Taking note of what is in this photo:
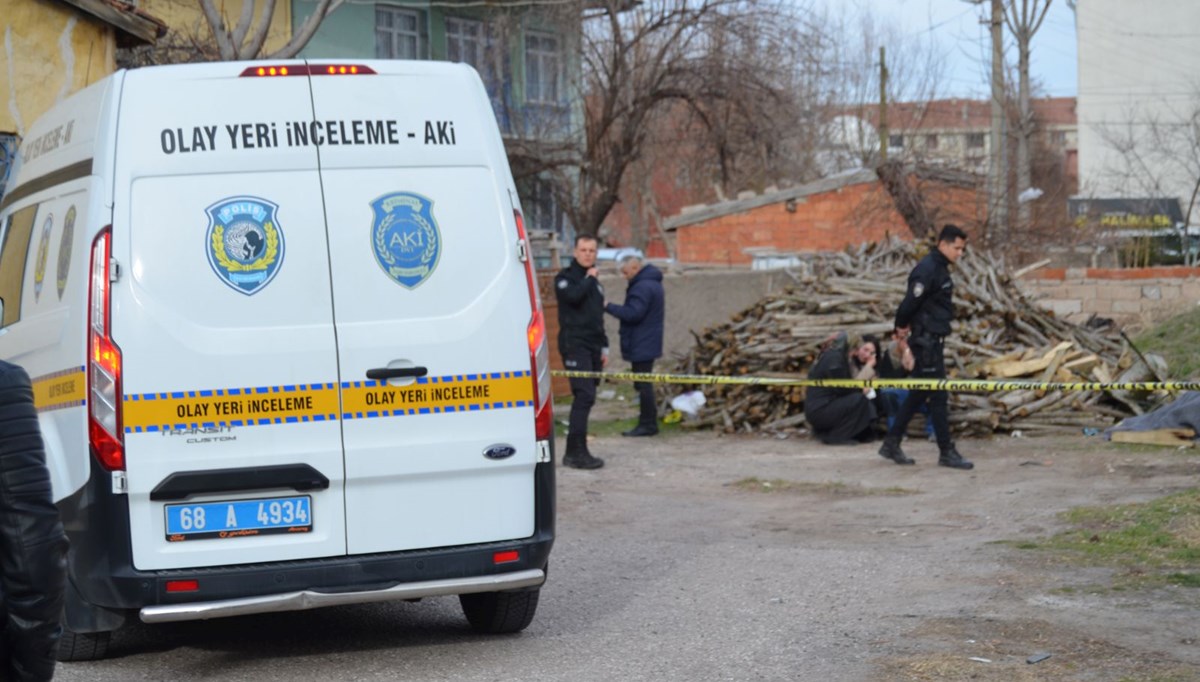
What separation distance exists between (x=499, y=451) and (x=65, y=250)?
1953mm

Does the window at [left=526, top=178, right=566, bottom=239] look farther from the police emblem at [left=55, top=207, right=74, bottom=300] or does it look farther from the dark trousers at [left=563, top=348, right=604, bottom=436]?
the police emblem at [left=55, top=207, right=74, bottom=300]

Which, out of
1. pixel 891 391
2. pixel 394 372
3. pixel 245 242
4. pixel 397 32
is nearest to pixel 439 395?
pixel 394 372

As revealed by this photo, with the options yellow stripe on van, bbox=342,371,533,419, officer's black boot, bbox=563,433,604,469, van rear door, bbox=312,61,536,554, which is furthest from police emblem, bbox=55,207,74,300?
officer's black boot, bbox=563,433,604,469

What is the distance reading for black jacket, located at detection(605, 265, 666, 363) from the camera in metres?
14.9

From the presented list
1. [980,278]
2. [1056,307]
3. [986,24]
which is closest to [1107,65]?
[986,24]

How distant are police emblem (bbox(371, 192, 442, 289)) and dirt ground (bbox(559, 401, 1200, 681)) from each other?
2436 mm

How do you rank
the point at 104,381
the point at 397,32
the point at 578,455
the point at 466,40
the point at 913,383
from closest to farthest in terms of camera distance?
the point at 104,381
the point at 913,383
the point at 578,455
the point at 397,32
the point at 466,40

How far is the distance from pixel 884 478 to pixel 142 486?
718 centimetres

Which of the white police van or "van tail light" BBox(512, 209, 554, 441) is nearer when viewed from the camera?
the white police van

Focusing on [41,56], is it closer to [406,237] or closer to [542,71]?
[406,237]

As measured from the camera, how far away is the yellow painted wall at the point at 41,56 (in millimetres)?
13766

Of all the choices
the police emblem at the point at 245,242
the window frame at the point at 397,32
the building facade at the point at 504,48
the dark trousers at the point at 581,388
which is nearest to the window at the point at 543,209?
the building facade at the point at 504,48

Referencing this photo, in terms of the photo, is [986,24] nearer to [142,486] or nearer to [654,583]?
[654,583]

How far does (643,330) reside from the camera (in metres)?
15.0
